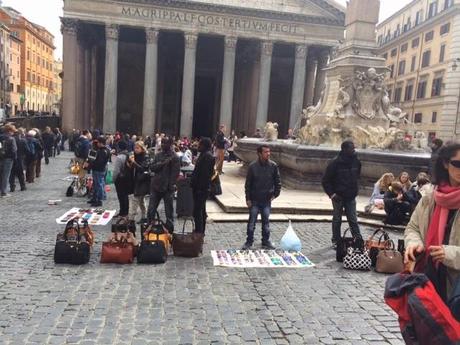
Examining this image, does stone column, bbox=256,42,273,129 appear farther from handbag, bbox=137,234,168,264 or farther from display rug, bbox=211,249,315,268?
handbag, bbox=137,234,168,264

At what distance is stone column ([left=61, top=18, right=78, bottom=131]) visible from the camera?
30.9 m

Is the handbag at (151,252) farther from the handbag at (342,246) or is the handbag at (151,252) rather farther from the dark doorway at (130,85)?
the dark doorway at (130,85)

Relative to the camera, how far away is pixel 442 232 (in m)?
2.60

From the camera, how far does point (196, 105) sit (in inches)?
1644

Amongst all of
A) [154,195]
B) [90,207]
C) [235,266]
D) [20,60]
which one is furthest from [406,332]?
[20,60]

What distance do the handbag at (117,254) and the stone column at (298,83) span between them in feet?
96.9

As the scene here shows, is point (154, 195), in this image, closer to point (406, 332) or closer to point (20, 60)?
point (406, 332)

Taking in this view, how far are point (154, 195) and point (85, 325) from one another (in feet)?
12.8

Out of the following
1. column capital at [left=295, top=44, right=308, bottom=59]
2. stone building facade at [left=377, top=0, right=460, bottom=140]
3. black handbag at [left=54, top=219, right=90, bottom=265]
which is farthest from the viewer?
stone building facade at [left=377, top=0, right=460, bottom=140]

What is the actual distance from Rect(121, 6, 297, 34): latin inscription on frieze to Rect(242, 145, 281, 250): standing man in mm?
28021

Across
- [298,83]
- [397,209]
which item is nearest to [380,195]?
[397,209]

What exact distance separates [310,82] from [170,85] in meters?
12.2

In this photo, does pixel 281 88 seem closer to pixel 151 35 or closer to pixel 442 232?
pixel 151 35

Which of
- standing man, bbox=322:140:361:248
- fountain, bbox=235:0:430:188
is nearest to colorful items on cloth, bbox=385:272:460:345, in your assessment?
standing man, bbox=322:140:361:248
